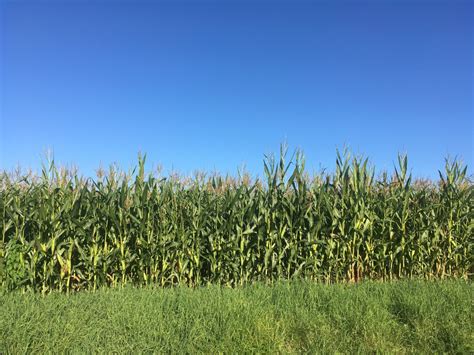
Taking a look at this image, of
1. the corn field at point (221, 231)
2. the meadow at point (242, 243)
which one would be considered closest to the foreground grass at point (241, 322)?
the meadow at point (242, 243)

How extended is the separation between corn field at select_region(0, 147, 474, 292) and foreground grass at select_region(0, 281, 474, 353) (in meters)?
1.70

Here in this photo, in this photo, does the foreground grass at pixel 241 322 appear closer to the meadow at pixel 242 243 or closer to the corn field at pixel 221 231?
the meadow at pixel 242 243

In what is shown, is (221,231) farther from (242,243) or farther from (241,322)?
(241,322)

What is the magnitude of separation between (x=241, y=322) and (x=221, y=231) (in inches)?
132

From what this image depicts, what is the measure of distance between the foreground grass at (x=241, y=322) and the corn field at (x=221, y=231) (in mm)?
1699

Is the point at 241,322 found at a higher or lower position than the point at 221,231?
lower

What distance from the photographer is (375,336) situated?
165 inches

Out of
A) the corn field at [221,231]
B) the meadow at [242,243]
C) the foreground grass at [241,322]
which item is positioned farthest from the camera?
the corn field at [221,231]

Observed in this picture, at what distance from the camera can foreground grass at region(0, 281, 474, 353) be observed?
154 inches

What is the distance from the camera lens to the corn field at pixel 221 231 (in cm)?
719

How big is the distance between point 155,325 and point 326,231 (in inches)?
185

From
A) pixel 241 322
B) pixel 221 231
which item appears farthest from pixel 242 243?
pixel 241 322

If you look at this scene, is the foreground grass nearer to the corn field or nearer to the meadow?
the meadow

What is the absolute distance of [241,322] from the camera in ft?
14.0
